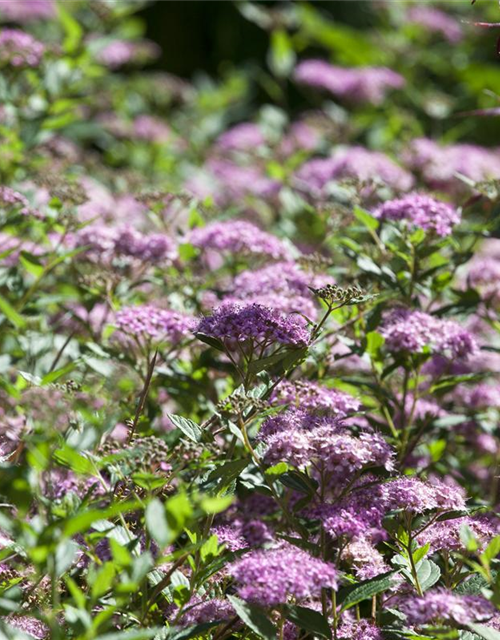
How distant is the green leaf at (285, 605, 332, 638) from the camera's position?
136 centimetres

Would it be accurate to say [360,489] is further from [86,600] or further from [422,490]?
[86,600]

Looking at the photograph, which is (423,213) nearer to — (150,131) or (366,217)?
(366,217)

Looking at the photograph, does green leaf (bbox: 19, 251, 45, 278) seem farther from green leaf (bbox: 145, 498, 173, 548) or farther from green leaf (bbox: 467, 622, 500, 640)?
green leaf (bbox: 467, 622, 500, 640)

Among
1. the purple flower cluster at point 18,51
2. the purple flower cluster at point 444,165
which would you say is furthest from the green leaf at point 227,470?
the purple flower cluster at point 444,165

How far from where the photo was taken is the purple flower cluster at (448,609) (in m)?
1.26

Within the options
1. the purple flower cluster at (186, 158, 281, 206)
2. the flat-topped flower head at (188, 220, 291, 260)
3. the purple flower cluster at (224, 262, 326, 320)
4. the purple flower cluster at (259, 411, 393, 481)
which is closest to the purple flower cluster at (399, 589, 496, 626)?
the purple flower cluster at (259, 411, 393, 481)

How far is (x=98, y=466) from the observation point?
1363mm

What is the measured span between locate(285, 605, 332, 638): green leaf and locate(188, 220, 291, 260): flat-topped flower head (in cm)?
95

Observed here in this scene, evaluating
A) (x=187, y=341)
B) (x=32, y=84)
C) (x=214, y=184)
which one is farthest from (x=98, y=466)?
(x=214, y=184)

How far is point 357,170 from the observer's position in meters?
2.81

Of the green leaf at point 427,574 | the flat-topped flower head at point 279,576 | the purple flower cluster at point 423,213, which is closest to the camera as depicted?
the flat-topped flower head at point 279,576

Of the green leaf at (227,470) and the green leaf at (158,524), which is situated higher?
the green leaf at (158,524)

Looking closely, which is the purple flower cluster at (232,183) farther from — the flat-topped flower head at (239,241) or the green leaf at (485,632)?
the green leaf at (485,632)

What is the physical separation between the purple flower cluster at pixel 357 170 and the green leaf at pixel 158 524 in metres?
1.71
